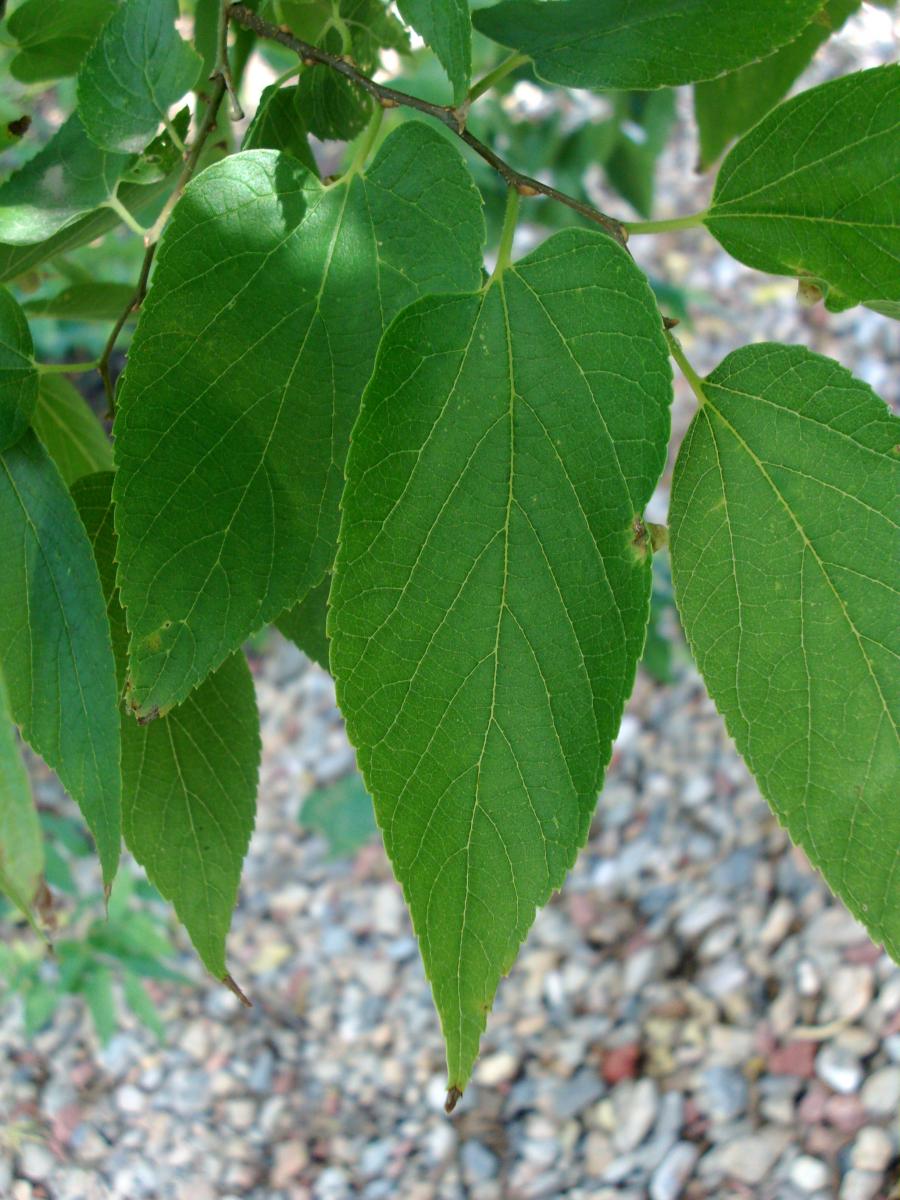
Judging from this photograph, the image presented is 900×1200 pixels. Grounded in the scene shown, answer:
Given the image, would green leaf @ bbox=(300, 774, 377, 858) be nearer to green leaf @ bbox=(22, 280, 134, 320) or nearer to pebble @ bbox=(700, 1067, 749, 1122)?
pebble @ bbox=(700, 1067, 749, 1122)

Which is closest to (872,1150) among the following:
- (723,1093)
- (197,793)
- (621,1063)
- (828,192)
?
(723,1093)

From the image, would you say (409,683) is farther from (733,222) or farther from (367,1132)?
(367,1132)

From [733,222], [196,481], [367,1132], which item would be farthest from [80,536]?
[367,1132]

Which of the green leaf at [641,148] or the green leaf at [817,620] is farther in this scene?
the green leaf at [641,148]

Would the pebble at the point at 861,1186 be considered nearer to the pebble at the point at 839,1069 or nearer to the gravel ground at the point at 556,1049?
the gravel ground at the point at 556,1049

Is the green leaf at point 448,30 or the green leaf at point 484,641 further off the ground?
the green leaf at point 448,30

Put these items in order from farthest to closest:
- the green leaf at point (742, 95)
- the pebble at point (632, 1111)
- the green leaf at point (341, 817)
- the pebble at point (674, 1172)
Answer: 1. the green leaf at point (341, 817)
2. the pebble at point (632, 1111)
3. the pebble at point (674, 1172)
4. the green leaf at point (742, 95)

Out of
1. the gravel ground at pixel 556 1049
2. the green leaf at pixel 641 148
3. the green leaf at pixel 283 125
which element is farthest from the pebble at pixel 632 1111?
the green leaf at pixel 283 125
